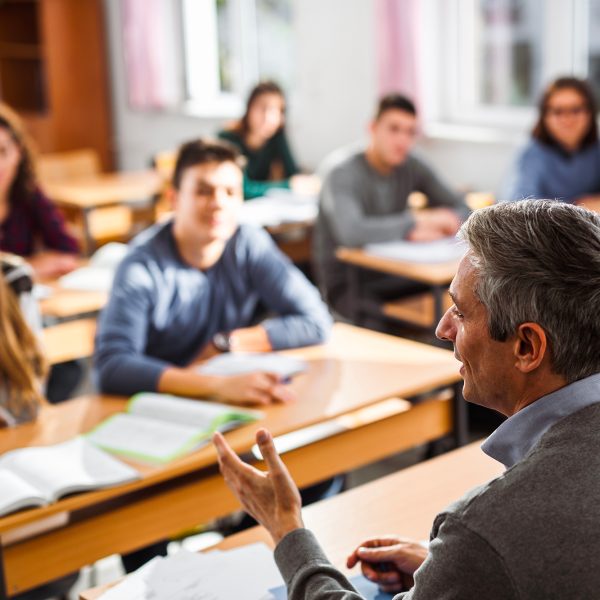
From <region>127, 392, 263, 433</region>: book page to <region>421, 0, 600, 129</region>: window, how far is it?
377 centimetres

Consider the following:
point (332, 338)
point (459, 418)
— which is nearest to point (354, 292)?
point (332, 338)

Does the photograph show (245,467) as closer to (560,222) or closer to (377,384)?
(560,222)

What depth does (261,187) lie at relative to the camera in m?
5.27

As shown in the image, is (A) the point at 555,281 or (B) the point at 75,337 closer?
(A) the point at 555,281

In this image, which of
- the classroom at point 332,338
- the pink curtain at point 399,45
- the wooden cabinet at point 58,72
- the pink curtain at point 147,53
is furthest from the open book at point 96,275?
the wooden cabinet at point 58,72

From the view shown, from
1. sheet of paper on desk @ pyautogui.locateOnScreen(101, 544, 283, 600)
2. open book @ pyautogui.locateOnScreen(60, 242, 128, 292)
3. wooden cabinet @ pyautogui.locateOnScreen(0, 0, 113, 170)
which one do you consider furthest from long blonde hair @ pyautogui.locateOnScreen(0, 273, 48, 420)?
wooden cabinet @ pyautogui.locateOnScreen(0, 0, 113, 170)

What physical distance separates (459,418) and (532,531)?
5.20 feet

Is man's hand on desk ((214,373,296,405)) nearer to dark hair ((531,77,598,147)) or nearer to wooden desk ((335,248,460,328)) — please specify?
wooden desk ((335,248,460,328))

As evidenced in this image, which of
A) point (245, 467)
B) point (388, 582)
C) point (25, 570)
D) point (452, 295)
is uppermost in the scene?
point (452, 295)

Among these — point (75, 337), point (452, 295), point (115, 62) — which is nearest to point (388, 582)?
point (452, 295)

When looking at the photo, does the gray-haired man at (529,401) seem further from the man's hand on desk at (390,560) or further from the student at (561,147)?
the student at (561,147)

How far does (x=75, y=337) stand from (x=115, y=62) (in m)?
5.28

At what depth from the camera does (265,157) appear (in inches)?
222

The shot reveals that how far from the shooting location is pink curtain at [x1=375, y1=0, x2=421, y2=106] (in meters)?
5.70
